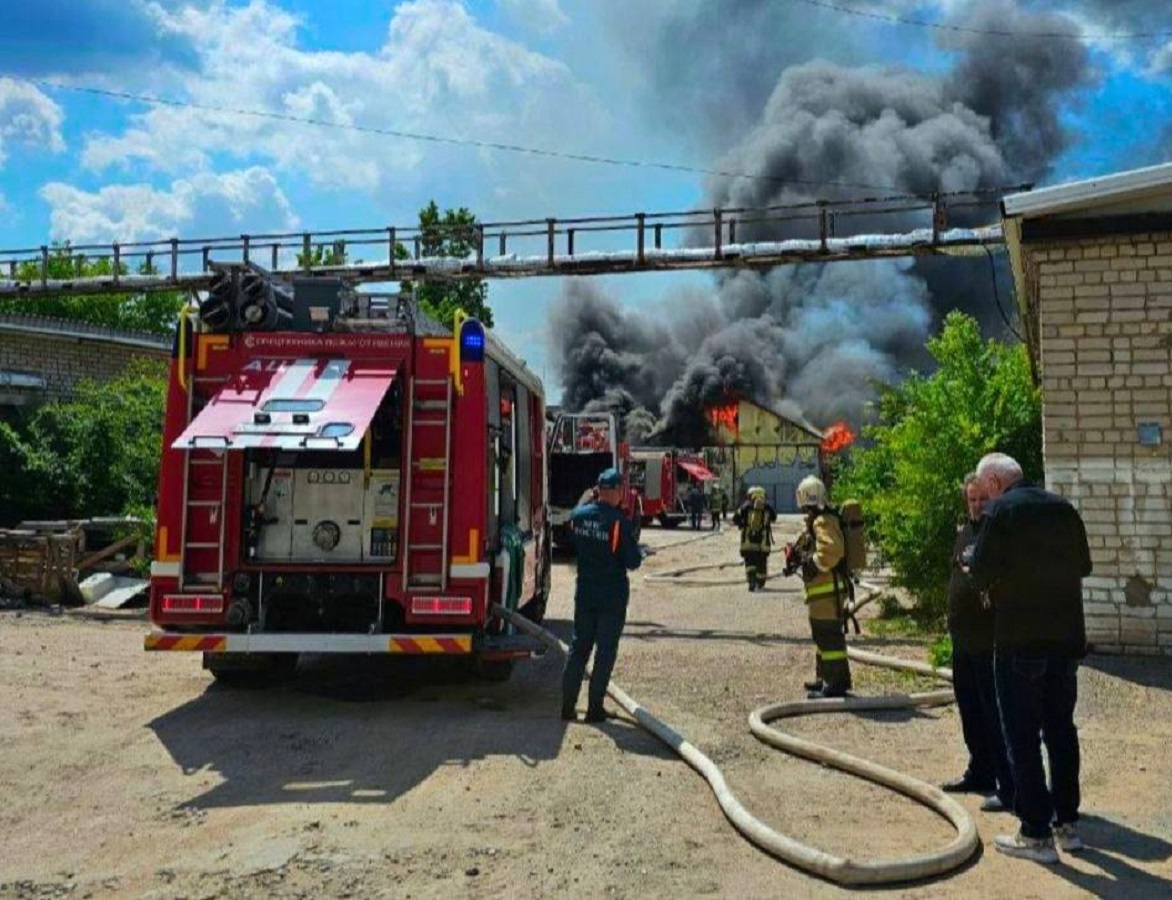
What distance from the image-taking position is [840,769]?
611cm

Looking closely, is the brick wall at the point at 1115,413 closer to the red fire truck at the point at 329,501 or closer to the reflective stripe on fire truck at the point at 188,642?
the red fire truck at the point at 329,501

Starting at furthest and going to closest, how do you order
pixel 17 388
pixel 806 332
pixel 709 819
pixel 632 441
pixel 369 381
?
1. pixel 806 332
2. pixel 632 441
3. pixel 17 388
4. pixel 369 381
5. pixel 709 819

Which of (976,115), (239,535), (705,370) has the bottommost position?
(239,535)

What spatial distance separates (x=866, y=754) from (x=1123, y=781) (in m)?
1.34

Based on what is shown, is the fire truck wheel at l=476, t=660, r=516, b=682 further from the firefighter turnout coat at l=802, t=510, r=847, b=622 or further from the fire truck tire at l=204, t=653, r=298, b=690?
the firefighter turnout coat at l=802, t=510, r=847, b=622

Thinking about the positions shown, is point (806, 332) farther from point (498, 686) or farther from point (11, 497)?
point (498, 686)

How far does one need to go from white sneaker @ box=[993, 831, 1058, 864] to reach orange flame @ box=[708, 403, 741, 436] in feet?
186

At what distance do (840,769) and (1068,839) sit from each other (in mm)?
1464

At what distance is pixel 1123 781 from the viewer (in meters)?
6.04

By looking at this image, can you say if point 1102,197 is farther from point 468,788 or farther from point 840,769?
point 468,788

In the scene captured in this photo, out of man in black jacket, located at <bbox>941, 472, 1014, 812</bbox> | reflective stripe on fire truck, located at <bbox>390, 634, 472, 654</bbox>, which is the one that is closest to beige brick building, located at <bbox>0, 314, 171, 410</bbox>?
reflective stripe on fire truck, located at <bbox>390, 634, 472, 654</bbox>

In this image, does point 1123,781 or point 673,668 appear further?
point 673,668

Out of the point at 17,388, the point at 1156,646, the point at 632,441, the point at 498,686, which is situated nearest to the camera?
the point at 498,686

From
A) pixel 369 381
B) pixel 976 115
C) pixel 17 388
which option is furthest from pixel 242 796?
pixel 976 115
